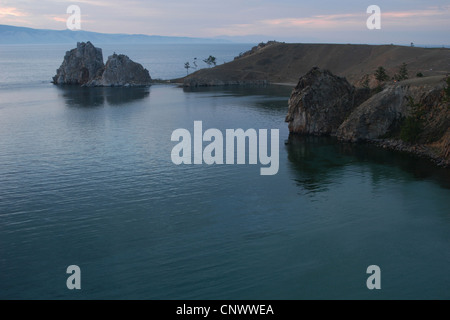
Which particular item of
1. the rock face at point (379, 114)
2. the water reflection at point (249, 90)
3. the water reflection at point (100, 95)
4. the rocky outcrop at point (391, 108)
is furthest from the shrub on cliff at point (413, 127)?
the water reflection at point (100, 95)

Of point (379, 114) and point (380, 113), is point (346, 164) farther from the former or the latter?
point (380, 113)

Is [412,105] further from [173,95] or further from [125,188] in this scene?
[173,95]

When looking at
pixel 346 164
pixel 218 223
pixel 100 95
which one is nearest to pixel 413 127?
pixel 346 164

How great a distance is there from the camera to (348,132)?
82750 mm

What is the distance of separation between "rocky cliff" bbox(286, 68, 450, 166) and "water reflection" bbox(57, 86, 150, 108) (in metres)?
79.4

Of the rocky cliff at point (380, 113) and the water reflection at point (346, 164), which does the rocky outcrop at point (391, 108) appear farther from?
the water reflection at point (346, 164)

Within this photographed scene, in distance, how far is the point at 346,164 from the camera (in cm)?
6944

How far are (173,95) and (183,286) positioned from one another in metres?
141

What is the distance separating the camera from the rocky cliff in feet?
235

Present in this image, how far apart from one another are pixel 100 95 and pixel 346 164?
12627 cm

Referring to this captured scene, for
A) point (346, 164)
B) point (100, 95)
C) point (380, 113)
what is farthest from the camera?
point (100, 95)

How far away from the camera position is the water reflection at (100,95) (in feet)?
492

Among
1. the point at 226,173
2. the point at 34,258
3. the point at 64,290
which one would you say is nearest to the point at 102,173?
the point at 226,173

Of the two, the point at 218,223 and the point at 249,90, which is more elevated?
the point at 249,90
